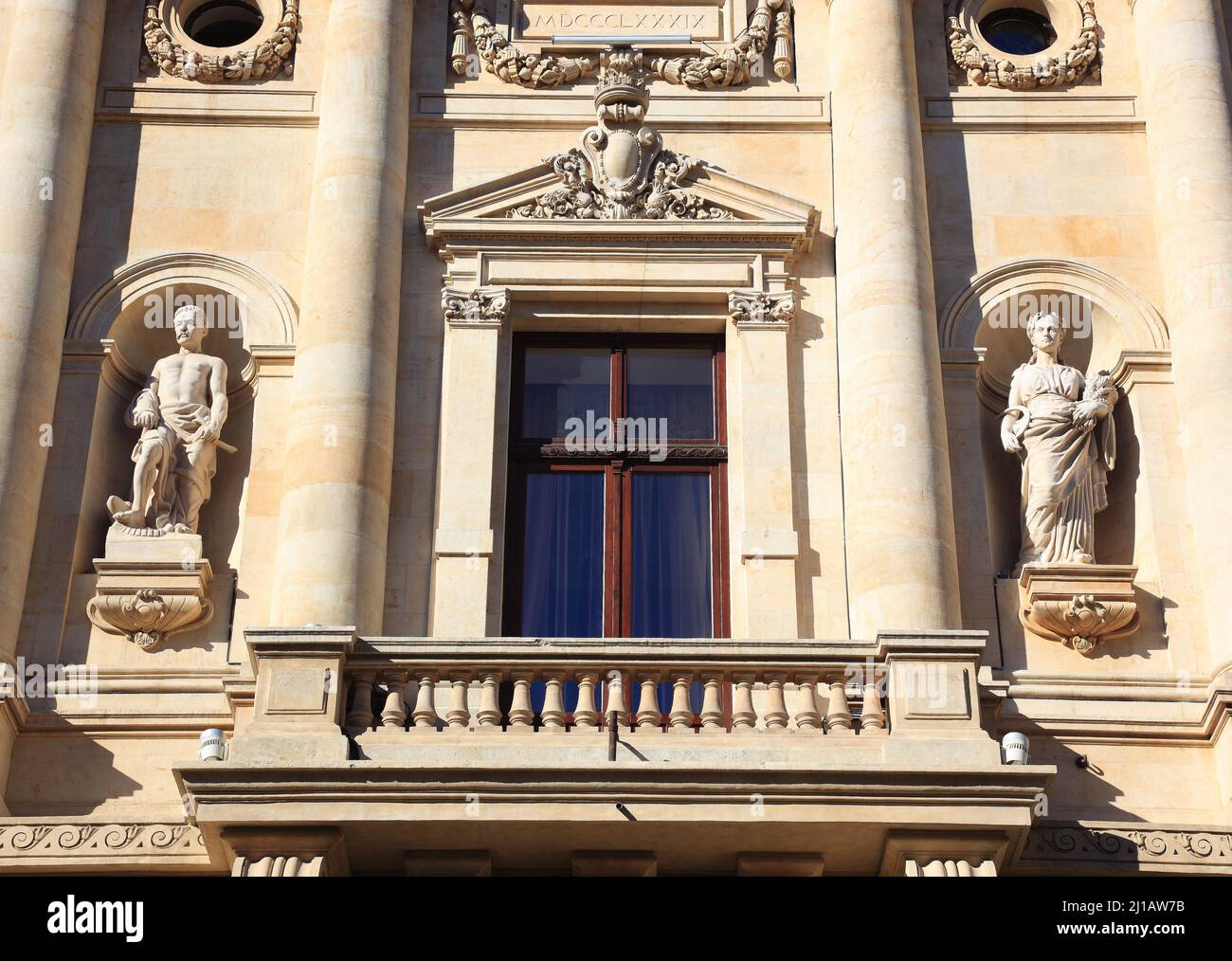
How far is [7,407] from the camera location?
18.8m

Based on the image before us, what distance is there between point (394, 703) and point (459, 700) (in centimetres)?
46

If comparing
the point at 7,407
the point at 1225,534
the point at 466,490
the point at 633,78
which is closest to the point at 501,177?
the point at 633,78

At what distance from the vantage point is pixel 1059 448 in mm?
18984

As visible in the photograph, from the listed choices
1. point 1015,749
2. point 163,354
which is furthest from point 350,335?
point 1015,749

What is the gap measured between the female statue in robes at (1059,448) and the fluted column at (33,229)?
314 inches

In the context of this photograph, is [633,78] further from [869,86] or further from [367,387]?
[367,387]

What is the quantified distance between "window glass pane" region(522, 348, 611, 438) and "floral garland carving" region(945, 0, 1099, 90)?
4.42m

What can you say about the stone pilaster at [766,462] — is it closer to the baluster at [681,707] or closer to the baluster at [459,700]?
the baluster at [681,707]

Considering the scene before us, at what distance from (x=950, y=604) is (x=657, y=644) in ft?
8.79

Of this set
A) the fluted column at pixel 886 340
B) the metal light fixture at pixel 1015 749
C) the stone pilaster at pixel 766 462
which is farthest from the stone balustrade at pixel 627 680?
the stone pilaster at pixel 766 462

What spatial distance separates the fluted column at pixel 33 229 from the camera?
1855cm

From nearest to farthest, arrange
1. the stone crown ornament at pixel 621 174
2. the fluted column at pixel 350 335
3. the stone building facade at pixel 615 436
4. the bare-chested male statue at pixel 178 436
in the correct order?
the stone building facade at pixel 615 436 → the fluted column at pixel 350 335 → the bare-chested male statue at pixel 178 436 → the stone crown ornament at pixel 621 174

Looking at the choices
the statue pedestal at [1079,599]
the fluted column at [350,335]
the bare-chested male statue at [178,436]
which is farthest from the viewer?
the bare-chested male statue at [178,436]

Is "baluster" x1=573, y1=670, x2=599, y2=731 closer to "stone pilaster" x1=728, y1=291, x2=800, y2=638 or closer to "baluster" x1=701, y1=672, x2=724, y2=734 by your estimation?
"baluster" x1=701, y1=672, x2=724, y2=734
